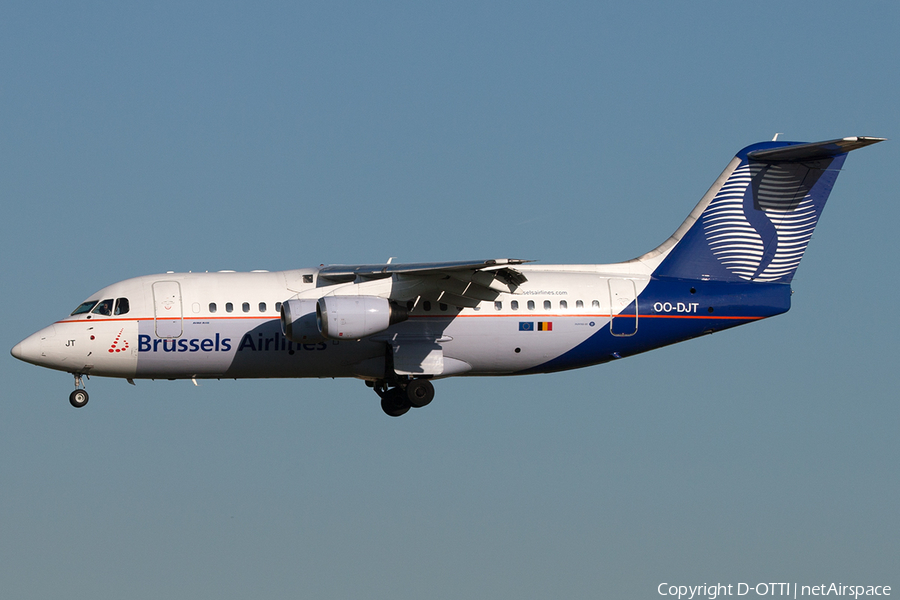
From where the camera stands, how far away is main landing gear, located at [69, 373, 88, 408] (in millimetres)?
23469

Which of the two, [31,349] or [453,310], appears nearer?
[31,349]

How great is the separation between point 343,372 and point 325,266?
6.75 feet

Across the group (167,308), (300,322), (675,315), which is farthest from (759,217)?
(167,308)

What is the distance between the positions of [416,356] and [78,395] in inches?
254

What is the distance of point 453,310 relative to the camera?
2341 centimetres

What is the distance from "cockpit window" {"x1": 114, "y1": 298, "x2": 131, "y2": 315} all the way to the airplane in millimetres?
19

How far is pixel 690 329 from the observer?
79.8 feet

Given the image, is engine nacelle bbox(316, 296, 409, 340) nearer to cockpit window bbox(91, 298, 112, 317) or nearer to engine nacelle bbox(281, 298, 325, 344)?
engine nacelle bbox(281, 298, 325, 344)

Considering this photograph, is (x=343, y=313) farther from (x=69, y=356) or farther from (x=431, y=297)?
(x=69, y=356)

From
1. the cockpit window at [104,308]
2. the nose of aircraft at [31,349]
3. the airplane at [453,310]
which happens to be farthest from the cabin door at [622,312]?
the nose of aircraft at [31,349]

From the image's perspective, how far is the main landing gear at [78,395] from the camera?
23.5m

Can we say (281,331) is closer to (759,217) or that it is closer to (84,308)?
(84,308)

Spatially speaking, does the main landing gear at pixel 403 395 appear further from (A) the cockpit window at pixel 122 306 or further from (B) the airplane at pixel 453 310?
(A) the cockpit window at pixel 122 306

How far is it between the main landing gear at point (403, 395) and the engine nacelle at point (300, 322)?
2483 millimetres
